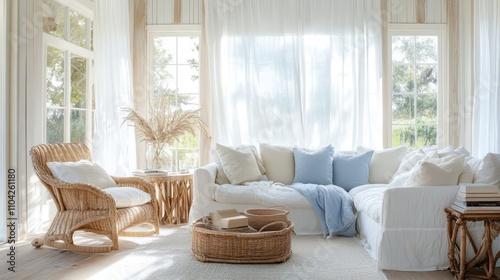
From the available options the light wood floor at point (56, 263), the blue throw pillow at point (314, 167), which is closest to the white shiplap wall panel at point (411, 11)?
the blue throw pillow at point (314, 167)

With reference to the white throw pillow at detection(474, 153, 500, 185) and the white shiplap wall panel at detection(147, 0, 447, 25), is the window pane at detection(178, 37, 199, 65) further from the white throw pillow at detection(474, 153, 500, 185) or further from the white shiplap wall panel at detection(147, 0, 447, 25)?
the white throw pillow at detection(474, 153, 500, 185)

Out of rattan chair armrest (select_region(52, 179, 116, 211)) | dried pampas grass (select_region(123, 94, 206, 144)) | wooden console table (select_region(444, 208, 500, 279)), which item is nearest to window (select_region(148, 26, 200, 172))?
dried pampas grass (select_region(123, 94, 206, 144))

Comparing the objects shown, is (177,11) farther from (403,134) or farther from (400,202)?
(400,202)

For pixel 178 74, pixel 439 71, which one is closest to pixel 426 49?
pixel 439 71

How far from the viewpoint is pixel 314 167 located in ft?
16.0

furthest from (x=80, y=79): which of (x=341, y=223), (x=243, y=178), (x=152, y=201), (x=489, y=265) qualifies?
(x=489, y=265)

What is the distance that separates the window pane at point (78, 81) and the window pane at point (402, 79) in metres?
3.62

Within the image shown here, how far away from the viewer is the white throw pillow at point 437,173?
3354 mm

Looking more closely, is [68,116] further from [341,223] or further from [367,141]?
[367,141]

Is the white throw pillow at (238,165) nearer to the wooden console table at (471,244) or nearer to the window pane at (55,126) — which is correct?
the window pane at (55,126)

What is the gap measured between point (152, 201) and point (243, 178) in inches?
36.8

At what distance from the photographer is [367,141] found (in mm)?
5590

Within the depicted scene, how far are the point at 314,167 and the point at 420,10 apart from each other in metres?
2.47

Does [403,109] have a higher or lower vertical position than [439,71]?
lower
